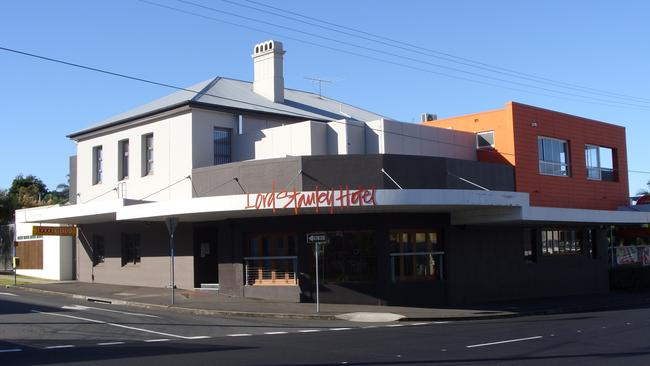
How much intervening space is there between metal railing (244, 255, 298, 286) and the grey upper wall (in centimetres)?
252

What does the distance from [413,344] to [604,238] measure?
2202 cm

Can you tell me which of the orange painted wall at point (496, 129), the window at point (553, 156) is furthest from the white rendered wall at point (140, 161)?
the window at point (553, 156)

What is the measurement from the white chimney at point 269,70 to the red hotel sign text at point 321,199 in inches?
434

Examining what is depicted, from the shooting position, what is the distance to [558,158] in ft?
100

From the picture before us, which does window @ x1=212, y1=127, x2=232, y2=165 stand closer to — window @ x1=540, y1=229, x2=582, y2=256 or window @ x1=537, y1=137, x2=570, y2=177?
window @ x1=537, y1=137, x2=570, y2=177

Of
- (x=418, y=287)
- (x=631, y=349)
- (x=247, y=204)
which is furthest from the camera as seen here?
(x=418, y=287)

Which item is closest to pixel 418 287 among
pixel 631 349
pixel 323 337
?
pixel 323 337

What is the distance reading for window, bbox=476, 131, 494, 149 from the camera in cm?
2934

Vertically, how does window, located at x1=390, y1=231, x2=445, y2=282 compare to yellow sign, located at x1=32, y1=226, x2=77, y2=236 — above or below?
below

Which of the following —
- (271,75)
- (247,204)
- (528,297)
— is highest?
(271,75)

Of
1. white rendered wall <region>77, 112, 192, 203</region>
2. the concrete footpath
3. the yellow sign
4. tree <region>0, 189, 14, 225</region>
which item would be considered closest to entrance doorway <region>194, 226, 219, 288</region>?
the concrete footpath

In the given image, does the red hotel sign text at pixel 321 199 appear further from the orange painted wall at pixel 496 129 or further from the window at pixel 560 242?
the window at pixel 560 242

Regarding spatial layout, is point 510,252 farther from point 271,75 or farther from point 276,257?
point 271,75

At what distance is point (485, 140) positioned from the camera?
29.7 metres
